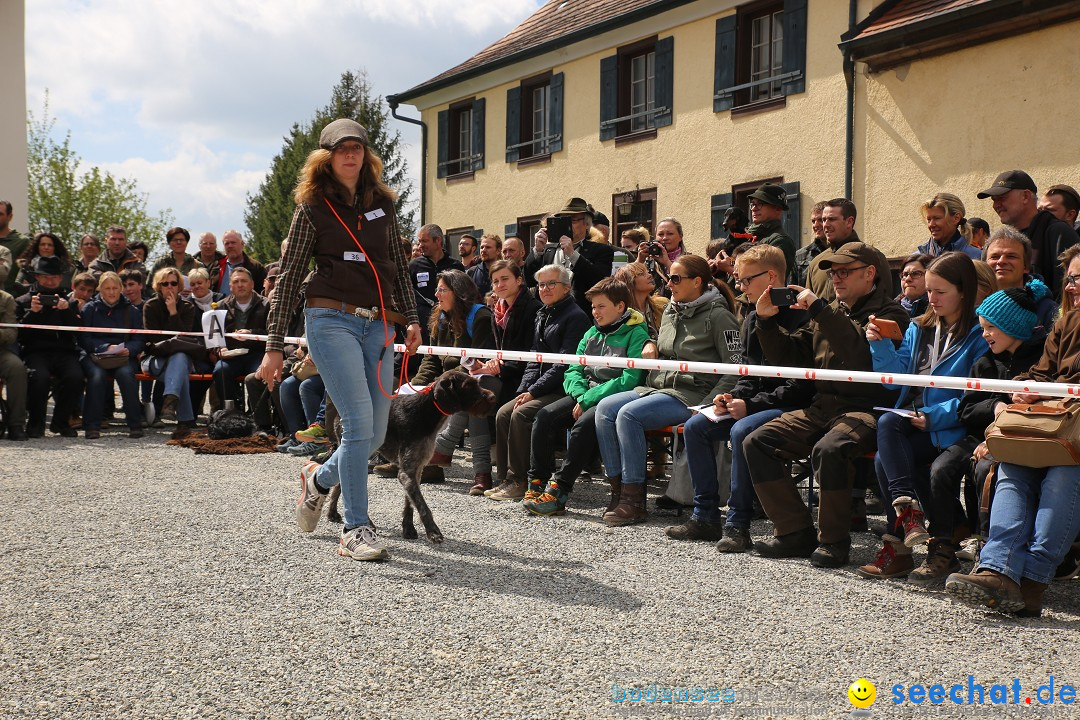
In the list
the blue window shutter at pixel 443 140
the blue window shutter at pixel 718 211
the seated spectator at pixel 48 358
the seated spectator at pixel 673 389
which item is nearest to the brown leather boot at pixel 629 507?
the seated spectator at pixel 673 389

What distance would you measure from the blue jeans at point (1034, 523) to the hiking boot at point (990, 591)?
0.04 metres

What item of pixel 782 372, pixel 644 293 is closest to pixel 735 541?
pixel 782 372

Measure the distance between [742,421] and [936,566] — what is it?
1513mm

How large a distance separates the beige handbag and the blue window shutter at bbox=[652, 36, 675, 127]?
623 inches

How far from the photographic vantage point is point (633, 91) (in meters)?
21.5

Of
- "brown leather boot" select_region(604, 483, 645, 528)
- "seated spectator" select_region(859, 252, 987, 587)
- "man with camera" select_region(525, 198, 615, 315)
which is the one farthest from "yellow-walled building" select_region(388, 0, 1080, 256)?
"brown leather boot" select_region(604, 483, 645, 528)

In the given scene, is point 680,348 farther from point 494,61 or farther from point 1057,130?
point 494,61

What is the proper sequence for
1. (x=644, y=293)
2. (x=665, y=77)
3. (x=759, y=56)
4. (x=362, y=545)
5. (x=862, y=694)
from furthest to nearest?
1. (x=665, y=77)
2. (x=759, y=56)
3. (x=644, y=293)
4. (x=362, y=545)
5. (x=862, y=694)

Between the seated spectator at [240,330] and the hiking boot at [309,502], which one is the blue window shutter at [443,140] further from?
the hiking boot at [309,502]

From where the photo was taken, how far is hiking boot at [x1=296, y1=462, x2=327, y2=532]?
253 inches

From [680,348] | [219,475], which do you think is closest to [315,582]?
[680,348]

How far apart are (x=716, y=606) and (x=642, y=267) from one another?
4565 mm

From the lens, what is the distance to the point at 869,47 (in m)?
16.0

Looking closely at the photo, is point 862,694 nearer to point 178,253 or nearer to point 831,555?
point 831,555
